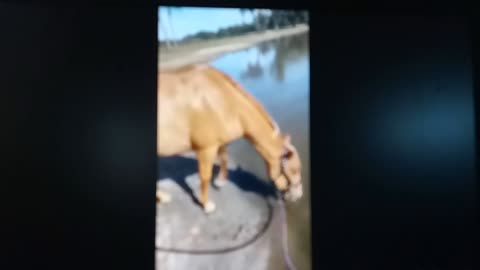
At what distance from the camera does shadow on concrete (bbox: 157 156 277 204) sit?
55.1 inches

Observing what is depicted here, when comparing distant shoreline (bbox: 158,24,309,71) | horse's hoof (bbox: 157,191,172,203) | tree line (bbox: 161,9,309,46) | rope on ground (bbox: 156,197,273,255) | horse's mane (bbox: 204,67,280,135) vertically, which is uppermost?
tree line (bbox: 161,9,309,46)

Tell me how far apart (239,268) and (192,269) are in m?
0.13

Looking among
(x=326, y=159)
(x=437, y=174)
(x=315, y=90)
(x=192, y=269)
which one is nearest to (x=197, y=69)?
(x=315, y=90)

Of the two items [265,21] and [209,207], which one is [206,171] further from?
[265,21]

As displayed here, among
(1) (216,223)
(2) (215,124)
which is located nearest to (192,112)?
(2) (215,124)

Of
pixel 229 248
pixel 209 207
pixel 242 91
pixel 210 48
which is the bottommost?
pixel 229 248

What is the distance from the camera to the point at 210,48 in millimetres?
1449

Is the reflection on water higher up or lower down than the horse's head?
higher up

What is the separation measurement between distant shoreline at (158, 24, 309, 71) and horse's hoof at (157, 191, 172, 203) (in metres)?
0.34

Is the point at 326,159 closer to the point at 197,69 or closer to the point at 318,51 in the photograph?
the point at 318,51

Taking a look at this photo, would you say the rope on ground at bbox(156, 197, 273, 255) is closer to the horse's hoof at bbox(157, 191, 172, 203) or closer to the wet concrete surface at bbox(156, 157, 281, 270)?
the wet concrete surface at bbox(156, 157, 281, 270)

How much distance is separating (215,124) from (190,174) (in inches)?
6.1

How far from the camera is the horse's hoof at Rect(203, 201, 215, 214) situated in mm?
1412

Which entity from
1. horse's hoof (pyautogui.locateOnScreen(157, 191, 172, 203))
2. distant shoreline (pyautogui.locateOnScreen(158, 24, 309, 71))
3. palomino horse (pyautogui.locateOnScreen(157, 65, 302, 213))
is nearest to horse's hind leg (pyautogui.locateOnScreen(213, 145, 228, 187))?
palomino horse (pyautogui.locateOnScreen(157, 65, 302, 213))
